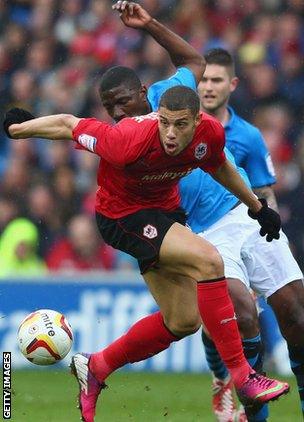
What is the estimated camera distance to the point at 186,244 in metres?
6.72

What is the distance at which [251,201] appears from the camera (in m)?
7.24

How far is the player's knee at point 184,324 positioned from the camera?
7293 mm

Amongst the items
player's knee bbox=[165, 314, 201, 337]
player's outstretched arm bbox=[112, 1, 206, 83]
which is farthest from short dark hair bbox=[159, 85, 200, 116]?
player's knee bbox=[165, 314, 201, 337]

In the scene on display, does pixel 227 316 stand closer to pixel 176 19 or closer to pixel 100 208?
pixel 100 208

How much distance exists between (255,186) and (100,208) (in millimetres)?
1685

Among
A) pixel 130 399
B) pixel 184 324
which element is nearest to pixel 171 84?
pixel 184 324

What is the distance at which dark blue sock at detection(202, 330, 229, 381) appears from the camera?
841 centimetres

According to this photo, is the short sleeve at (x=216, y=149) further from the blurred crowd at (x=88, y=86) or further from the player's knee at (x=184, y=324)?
the blurred crowd at (x=88, y=86)

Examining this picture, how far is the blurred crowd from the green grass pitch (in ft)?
5.41

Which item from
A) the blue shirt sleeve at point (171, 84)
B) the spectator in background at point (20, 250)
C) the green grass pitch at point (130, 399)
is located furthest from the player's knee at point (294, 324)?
the spectator in background at point (20, 250)

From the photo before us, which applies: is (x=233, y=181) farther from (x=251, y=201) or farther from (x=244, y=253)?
(x=244, y=253)

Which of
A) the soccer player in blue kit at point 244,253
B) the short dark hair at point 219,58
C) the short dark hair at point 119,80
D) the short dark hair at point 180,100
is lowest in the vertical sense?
the soccer player in blue kit at point 244,253

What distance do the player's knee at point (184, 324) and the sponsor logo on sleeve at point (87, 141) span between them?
50.0 inches

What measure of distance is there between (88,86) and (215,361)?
5.87 m
